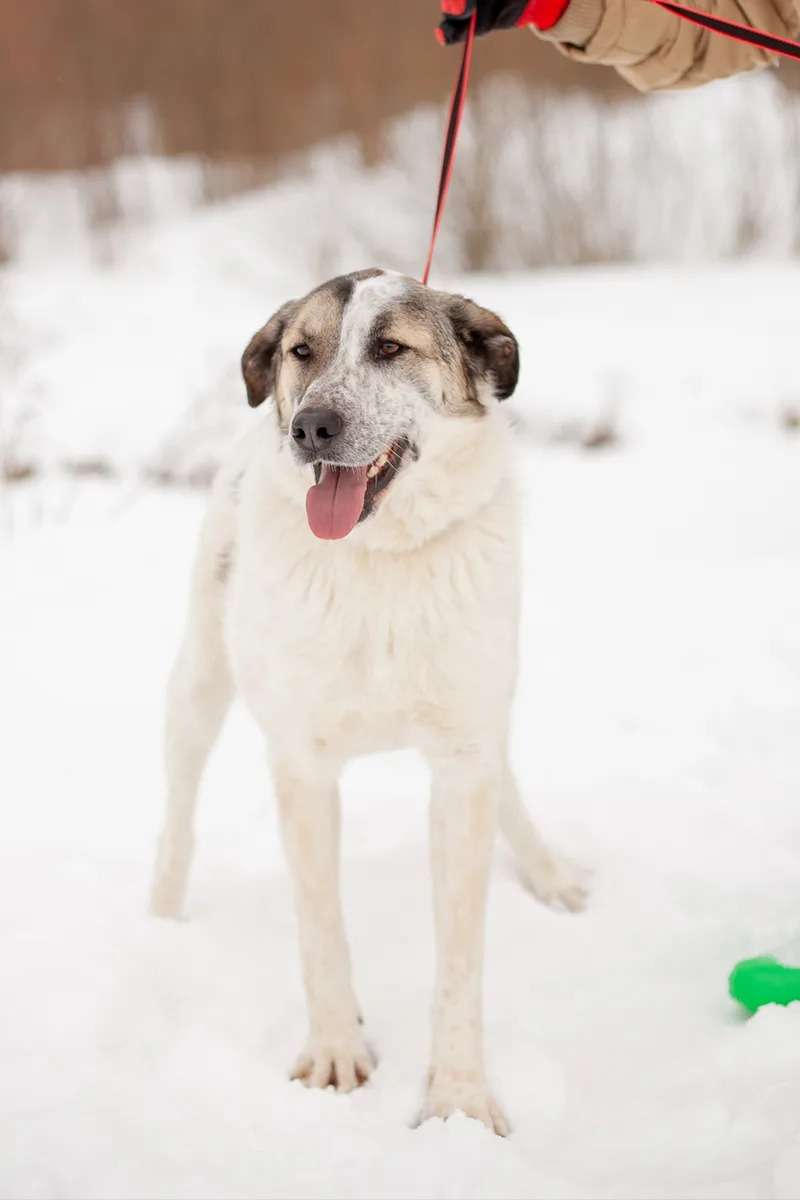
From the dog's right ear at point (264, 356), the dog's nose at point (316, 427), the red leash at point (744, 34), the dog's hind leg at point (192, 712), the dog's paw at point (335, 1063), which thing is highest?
the red leash at point (744, 34)

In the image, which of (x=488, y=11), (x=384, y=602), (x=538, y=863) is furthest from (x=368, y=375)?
(x=538, y=863)

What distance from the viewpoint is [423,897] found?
2.85 m

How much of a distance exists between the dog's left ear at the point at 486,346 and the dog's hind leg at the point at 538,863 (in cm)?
109

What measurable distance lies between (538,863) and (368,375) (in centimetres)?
141

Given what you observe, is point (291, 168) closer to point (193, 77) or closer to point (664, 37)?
point (193, 77)

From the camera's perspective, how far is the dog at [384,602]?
2086 millimetres

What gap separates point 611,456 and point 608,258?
4511 millimetres

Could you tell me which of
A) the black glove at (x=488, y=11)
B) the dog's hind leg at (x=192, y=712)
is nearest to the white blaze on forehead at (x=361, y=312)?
the dog's hind leg at (x=192, y=712)

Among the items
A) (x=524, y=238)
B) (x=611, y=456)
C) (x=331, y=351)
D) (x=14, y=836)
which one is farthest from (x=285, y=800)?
(x=524, y=238)

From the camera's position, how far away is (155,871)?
8.94ft

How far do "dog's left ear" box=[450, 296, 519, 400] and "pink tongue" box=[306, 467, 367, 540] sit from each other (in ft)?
1.30

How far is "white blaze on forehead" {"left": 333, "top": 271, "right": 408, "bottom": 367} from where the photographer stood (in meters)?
2.18

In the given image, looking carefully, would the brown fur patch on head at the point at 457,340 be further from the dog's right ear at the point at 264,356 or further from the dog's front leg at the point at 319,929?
the dog's front leg at the point at 319,929

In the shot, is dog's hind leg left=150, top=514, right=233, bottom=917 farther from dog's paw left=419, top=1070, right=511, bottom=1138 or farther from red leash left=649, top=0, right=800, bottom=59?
red leash left=649, top=0, right=800, bottom=59
